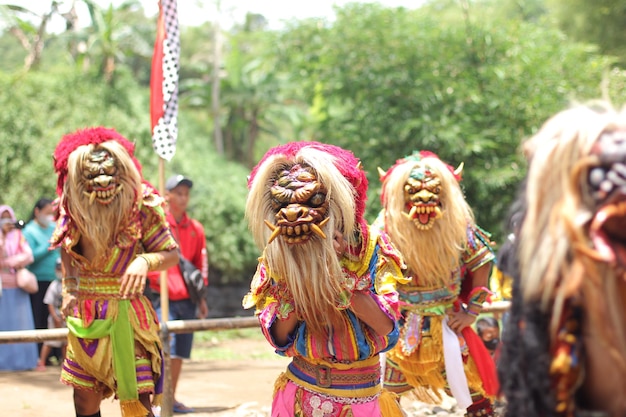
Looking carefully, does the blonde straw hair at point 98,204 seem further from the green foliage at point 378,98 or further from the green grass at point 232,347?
the green foliage at point 378,98

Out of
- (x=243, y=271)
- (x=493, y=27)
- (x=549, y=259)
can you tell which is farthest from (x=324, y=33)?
(x=549, y=259)

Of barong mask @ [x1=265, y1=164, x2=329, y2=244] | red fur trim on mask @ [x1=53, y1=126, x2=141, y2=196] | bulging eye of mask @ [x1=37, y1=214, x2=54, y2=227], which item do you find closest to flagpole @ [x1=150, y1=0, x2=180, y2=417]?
red fur trim on mask @ [x1=53, y1=126, x2=141, y2=196]

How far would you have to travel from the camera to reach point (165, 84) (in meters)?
7.28

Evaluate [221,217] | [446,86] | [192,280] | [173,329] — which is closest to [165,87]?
[192,280]

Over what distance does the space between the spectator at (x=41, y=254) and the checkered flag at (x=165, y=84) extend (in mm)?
2739

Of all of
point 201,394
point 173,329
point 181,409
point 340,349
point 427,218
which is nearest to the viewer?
point 340,349

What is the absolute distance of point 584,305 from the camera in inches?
80.3

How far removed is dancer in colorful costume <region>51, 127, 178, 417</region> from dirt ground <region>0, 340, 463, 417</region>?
6.24 ft

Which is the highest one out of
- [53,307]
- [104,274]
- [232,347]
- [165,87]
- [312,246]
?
[165,87]

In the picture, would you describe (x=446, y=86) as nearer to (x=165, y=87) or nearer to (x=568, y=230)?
(x=165, y=87)

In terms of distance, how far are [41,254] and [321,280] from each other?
6651mm

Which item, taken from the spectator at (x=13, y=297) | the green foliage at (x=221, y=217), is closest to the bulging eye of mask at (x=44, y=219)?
the spectator at (x=13, y=297)

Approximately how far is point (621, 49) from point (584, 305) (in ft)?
64.8

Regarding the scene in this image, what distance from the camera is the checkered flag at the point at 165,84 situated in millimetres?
7055
